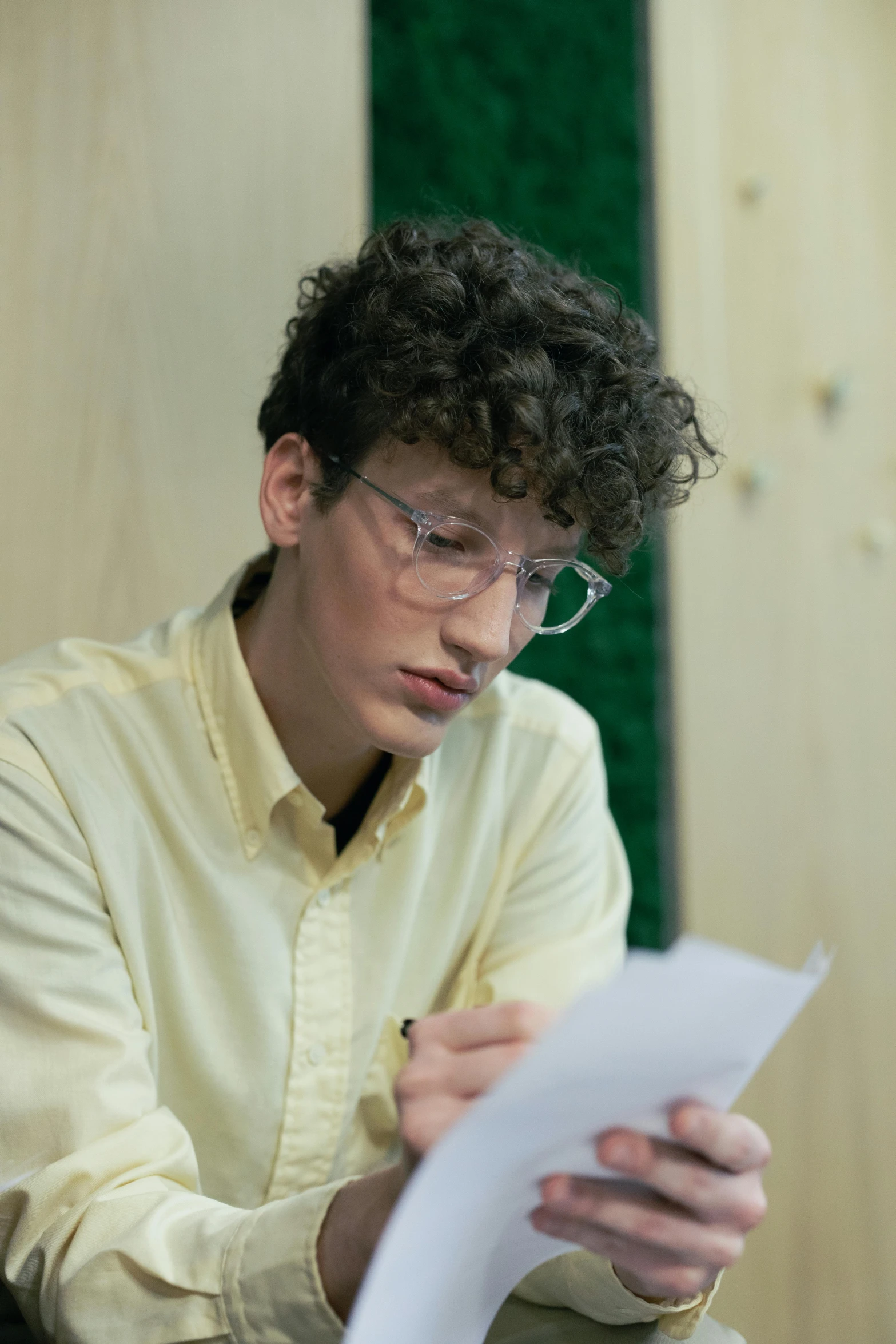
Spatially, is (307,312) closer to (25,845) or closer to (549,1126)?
(25,845)

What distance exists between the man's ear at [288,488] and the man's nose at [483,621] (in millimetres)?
186

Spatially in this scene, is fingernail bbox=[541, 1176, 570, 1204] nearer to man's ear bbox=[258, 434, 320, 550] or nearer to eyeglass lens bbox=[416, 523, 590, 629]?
eyeglass lens bbox=[416, 523, 590, 629]

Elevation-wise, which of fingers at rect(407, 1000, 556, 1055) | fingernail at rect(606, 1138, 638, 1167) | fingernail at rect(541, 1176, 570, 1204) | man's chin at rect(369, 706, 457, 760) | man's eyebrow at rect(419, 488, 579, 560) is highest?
man's eyebrow at rect(419, 488, 579, 560)

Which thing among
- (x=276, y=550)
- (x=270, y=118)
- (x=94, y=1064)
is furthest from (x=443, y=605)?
(x=270, y=118)

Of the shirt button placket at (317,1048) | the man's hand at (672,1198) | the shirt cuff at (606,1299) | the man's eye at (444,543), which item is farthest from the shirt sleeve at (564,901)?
the man's hand at (672,1198)

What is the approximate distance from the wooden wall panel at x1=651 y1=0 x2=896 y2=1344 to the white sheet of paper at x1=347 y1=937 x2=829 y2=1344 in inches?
48.5

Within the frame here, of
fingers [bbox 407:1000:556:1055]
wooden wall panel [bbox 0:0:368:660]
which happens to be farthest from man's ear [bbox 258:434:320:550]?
fingers [bbox 407:1000:556:1055]

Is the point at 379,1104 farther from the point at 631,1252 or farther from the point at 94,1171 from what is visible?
the point at 631,1252

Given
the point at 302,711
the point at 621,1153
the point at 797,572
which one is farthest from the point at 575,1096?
the point at 797,572

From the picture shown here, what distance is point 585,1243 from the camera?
0.61 metres

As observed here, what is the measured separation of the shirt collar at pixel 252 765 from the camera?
1019 mm

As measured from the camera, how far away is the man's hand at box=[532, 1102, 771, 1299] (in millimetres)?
566

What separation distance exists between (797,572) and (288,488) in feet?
3.22

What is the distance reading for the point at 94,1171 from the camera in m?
0.77
